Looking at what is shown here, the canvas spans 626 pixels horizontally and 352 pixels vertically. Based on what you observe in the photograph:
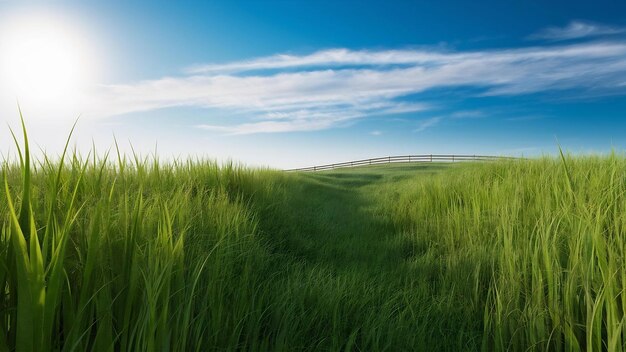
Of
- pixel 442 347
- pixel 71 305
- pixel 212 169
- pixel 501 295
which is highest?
pixel 212 169

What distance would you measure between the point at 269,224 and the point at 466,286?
99.8 inches

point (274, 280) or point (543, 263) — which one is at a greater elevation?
point (543, 263)

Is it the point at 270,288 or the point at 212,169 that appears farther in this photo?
the point at 212,169

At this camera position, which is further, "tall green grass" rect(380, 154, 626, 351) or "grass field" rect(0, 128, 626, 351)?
"tall green grass" rect(380, 154, 626, 351)

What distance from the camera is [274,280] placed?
112 inches

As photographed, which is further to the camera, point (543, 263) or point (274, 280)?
point (274, 280)

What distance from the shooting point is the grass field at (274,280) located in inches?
48.3

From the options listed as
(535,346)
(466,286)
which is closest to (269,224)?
(466,286)

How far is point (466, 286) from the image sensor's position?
2910 mm

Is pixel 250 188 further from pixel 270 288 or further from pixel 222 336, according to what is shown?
pixel 222 336

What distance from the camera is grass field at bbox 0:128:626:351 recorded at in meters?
1.23

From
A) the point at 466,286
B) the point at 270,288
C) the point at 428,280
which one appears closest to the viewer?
the point at 270,288

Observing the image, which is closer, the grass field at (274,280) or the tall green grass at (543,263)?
the grass field at (274,280)

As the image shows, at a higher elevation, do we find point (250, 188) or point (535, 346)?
point (250, 188)
